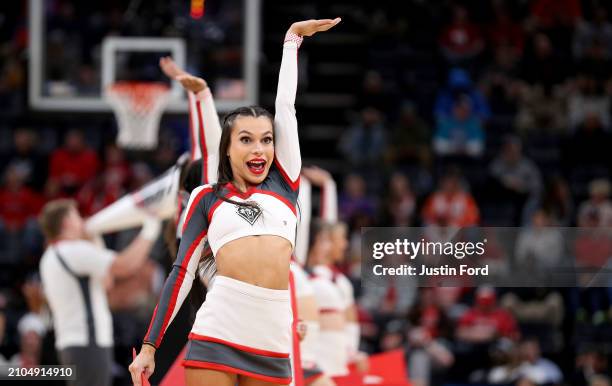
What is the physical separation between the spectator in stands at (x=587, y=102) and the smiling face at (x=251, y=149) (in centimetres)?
1068

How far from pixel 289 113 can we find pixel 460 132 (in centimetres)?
997

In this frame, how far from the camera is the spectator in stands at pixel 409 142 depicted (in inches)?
560

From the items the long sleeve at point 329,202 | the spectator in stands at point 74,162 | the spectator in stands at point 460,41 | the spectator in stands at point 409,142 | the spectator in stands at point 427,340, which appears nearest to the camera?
the long sleeve at point 329,202

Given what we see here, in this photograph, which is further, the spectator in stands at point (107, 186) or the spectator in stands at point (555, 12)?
the spectator in stands at point (555, 12)

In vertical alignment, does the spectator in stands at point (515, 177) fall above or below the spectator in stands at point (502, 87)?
below

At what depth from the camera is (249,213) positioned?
4.54m

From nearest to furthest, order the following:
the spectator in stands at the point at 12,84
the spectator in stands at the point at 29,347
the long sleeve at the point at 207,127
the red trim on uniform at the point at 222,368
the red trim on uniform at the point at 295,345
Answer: the red trim on uniform at the point at 222,368 → the long sleeve at the point at 207,127 → the red trim on uniform at the point at 295,345 → the spectator in stands at the point at 29,347 → the spectator in stands at the point at 12,84

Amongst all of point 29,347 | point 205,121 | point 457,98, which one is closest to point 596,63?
point 457,98

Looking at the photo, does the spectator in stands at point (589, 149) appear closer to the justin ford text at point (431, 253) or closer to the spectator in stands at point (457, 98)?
the spectator in stands at point (457, 98)

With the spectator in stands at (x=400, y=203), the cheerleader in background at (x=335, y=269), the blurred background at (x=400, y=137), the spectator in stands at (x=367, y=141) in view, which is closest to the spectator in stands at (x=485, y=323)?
the blurred background at (x=400, y=137)

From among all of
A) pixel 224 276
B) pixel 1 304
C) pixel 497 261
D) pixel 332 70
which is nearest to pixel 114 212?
pixel 497 261

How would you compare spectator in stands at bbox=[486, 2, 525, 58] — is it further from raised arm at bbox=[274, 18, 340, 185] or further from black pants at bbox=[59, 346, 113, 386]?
raised arm at bbox=[274, 18, 340, 185]

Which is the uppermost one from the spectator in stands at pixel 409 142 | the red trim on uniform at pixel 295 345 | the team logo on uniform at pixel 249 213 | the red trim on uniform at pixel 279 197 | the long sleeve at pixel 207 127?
the spectator in stands at pixel 409 142

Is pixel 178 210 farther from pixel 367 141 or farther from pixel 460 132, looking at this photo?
pixel 460 132
